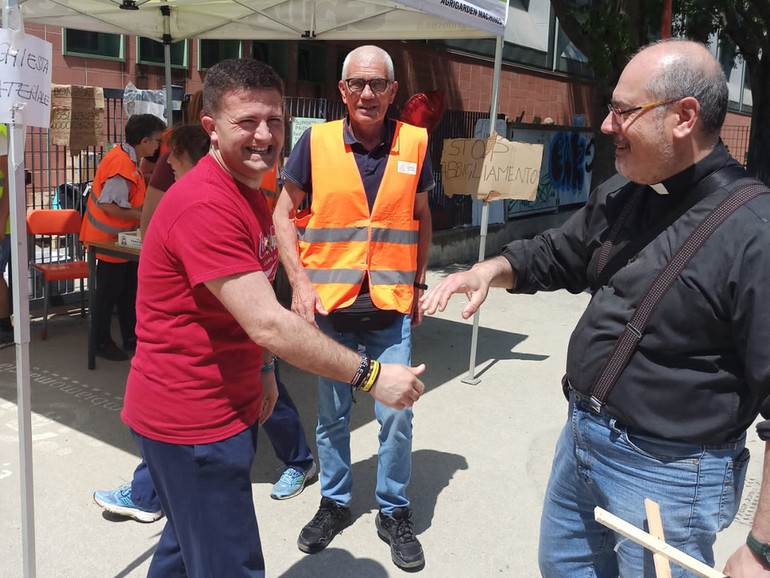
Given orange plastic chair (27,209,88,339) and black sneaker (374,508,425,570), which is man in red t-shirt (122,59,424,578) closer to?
black sneaker (374,508,425,570)

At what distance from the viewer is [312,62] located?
43.3ft

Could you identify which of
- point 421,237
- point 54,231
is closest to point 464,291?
point 421,237

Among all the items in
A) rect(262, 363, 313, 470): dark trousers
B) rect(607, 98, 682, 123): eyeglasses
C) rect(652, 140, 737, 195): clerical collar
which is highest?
rect(607, 98, 682, 123): eyeglasses

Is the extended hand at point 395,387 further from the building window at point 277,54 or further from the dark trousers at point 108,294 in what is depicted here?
the building window at point 277,54

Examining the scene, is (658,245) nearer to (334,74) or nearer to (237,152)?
(237,152)

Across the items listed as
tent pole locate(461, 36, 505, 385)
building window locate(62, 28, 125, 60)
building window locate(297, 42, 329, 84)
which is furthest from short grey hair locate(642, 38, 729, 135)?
building window locate(297, 42, 329, 84)

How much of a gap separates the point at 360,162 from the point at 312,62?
10306mm

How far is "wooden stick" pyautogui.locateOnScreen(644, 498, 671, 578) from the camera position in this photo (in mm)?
1747

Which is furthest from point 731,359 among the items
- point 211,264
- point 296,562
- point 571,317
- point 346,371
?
point 571,317

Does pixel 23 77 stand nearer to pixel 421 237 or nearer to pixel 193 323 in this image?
pixel 193 323

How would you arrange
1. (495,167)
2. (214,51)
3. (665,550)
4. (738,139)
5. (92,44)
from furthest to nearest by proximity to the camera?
(738,139) → (214,51) → (92,44) → (495,167) → (665,550)

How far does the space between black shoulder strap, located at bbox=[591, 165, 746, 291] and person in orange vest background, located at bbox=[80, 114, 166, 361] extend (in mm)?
4525

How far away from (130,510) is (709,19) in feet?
51.3

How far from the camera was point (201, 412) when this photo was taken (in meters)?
2.18
